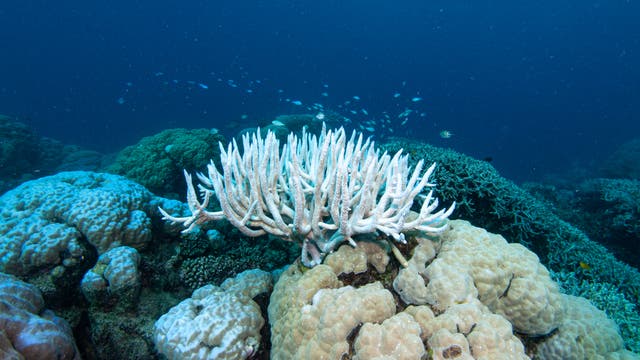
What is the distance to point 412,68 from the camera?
128 meters

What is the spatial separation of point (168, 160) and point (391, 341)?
10194 mm

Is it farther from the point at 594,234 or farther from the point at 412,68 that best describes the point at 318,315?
the point at 412,68

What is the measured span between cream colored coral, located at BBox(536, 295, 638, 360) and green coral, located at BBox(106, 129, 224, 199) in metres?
9.97

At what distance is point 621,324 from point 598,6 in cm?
15883

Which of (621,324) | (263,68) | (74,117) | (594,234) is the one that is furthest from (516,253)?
(263,68)

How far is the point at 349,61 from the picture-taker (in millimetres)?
120875

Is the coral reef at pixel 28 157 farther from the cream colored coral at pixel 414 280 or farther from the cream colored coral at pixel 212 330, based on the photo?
the cream colored coral at pixel 414 280

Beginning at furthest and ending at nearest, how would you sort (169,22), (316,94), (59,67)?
(169,22)
(59,67)
(316,94)

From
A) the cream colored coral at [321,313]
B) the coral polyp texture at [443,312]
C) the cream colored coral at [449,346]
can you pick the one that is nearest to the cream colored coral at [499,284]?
the coral polyp texture at [443,312]

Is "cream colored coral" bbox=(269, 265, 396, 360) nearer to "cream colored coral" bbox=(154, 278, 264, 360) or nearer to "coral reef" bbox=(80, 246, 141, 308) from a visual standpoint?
"cream colored coral" bbox=(154, 278, 264, 360)

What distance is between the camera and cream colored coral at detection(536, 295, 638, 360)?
326 centimetres

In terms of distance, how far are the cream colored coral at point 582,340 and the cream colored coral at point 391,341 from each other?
181 centimetres

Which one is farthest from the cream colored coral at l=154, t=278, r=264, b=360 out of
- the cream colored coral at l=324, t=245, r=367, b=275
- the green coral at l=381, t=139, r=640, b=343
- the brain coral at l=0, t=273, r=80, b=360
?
the green coral at l=381, t=139, r=640, b=343

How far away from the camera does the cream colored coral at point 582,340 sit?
10.7ft
